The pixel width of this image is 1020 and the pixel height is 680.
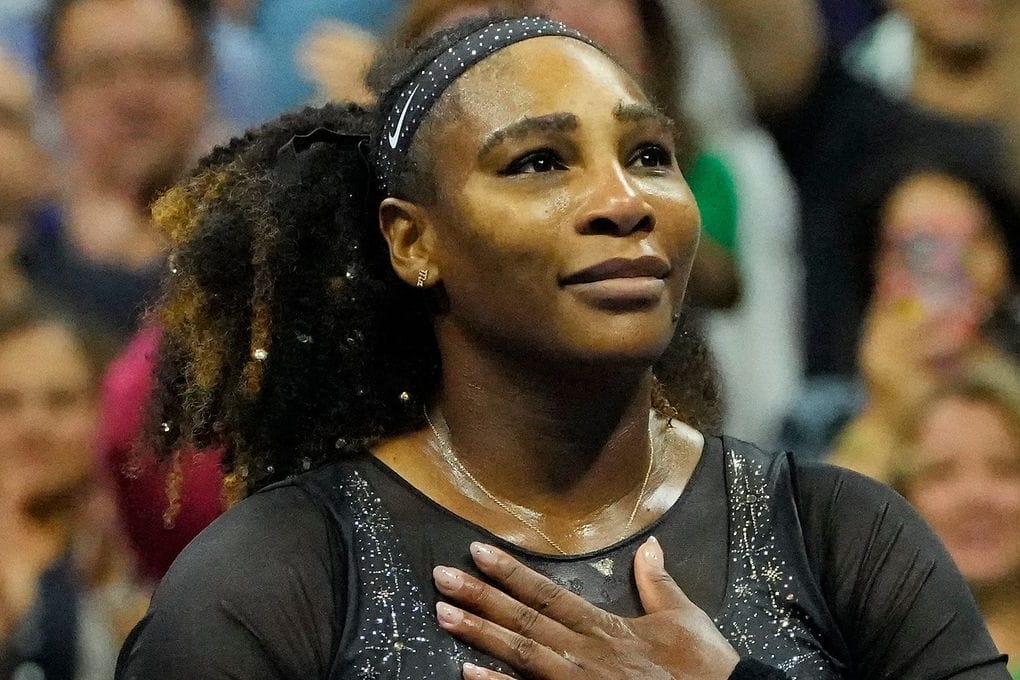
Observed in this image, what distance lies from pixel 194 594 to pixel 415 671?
0.21 meters

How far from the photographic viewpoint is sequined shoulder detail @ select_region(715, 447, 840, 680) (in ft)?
4.36

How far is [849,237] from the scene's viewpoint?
2551 mm

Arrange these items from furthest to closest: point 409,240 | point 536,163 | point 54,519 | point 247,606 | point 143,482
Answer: point 54,519 → point 143,482 → point 409,240 → point 536,163 → point 247,606

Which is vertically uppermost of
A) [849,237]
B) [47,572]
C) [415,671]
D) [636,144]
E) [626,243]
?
[849,237]

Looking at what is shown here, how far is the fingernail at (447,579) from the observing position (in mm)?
1315

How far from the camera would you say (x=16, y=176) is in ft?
7.65

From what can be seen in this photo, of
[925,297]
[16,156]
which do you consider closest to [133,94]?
[16,156]

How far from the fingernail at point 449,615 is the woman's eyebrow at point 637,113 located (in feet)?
1.64

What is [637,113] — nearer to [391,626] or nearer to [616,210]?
[616,210]

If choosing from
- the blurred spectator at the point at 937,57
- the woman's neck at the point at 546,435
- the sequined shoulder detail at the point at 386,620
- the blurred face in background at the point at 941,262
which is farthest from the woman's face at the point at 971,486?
the sequined shoulder detail at the point at 386,620

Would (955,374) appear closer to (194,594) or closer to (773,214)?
(773,214)

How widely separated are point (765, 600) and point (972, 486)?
126cm

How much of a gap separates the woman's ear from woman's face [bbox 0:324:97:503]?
3.19 feet

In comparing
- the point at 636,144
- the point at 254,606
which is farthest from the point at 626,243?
the point at 254,606
